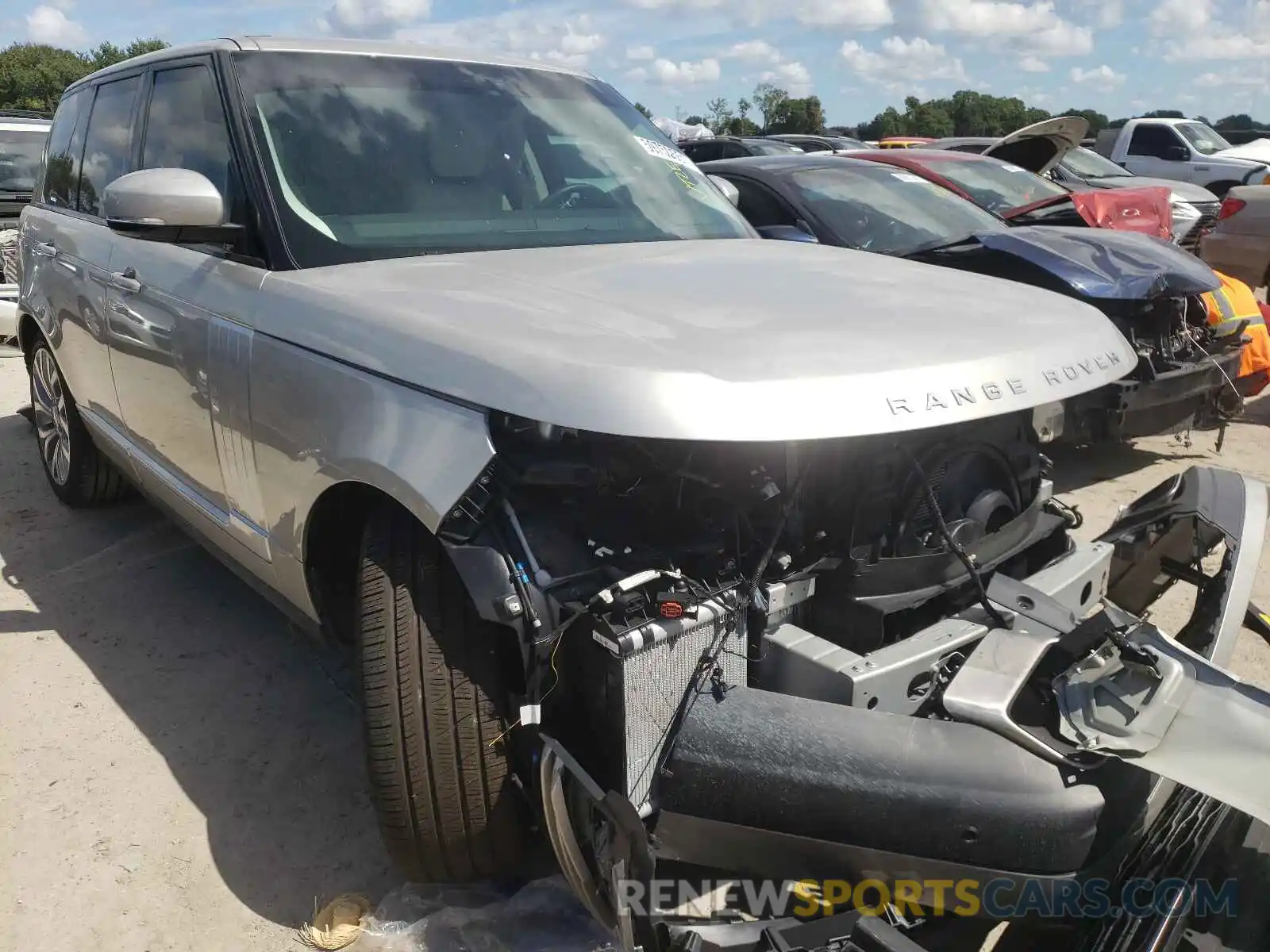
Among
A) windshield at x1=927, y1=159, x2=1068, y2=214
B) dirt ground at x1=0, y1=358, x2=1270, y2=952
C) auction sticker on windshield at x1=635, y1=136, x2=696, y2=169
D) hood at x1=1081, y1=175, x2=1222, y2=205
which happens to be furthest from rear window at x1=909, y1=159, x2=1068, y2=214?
auction sticker on windshield at x1=635, y1=136, x2=696, y2=169

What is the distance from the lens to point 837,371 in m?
1.83

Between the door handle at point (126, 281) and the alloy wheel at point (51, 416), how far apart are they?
51.9 inches

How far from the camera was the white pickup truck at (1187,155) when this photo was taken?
16312 millimetres

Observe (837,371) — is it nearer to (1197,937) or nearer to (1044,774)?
(1044,774)

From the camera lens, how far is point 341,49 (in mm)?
2963

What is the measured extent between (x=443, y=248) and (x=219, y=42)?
100 cm

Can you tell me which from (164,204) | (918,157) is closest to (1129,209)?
(918,157)

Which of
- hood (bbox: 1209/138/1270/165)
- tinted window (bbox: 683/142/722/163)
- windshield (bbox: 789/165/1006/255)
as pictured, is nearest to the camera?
windshield (bbox: 789/165/1006/255)

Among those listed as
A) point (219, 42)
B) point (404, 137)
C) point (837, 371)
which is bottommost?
point (837, 371)

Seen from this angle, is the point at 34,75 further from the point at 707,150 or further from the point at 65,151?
the point at 65,151

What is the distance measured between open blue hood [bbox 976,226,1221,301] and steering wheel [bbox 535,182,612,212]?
2396 mm

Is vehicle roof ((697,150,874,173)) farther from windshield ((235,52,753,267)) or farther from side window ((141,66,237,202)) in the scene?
side window ((141,66,237,202))

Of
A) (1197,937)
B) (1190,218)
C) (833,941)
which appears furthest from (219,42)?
(1190,218)

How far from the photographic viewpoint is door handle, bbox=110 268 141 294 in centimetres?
319
